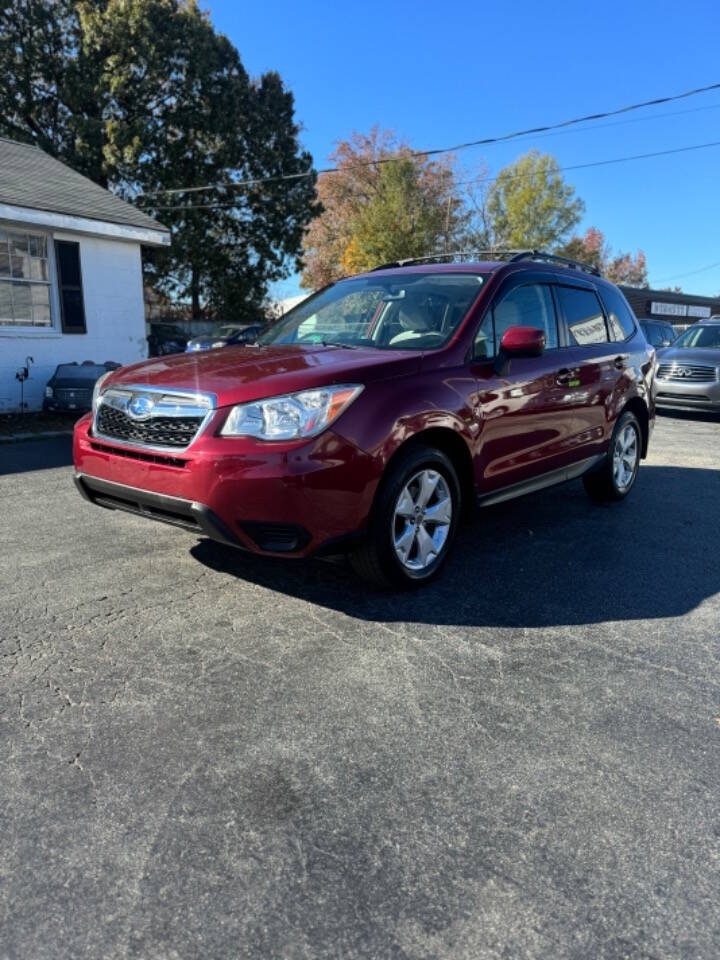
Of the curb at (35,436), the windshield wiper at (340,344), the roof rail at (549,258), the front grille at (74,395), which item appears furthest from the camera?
the front grille at (74,395)

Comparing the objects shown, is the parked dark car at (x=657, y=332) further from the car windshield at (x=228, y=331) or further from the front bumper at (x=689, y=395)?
the car windshield at (x=228, y=331)

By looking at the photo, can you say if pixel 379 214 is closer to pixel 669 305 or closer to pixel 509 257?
pixel 669 305

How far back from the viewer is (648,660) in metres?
3.14

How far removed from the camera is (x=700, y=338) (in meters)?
13.8

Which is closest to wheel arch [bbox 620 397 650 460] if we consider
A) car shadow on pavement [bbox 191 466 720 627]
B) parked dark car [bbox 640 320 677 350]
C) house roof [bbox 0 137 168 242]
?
car shadow on pavement [bbox 191 466 720 627]

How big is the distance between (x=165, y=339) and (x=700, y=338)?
18818 millimetres

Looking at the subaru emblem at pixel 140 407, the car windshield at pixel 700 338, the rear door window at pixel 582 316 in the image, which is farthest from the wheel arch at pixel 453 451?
the car windshield at pixel 700 338

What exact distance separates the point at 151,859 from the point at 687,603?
315 centimetres

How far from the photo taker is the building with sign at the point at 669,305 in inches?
1709

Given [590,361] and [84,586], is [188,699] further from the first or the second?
[590,361]

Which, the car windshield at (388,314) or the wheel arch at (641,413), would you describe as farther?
the wheel arch at (641,413)

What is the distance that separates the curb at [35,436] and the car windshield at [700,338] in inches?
453

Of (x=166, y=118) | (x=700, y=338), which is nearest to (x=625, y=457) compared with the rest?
(x=700, y=338)

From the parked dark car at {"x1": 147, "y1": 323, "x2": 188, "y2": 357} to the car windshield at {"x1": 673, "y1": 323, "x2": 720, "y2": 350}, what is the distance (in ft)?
56.3
